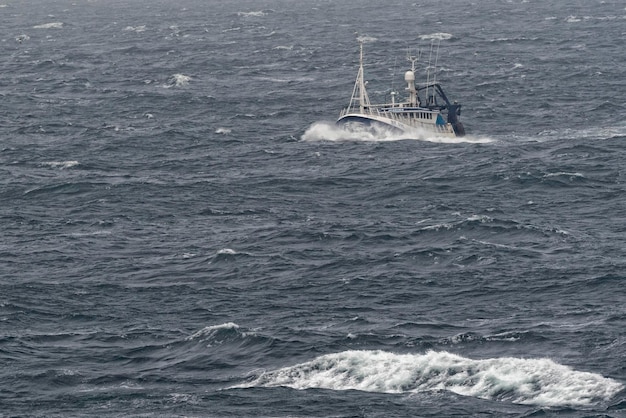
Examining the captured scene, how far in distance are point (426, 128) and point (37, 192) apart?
175 feet

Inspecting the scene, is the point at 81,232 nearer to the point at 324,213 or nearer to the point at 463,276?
the point at 324,213

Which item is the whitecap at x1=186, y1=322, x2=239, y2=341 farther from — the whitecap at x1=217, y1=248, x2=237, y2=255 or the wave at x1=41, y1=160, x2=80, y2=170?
the wave at x1=41, y1=160, x2=80, y2=170

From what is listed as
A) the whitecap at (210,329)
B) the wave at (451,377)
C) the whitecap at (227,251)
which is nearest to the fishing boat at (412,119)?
the whitecap at (227,251)

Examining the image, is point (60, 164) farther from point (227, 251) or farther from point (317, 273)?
point (317, 273)

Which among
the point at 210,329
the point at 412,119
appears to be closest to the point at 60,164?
the point at 412,119

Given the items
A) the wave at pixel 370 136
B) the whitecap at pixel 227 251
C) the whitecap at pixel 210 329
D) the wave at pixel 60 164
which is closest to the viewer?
the whitecap at pixel 210 329

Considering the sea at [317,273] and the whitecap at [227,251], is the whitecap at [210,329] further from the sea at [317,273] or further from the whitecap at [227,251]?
the whitecap at [227,251]

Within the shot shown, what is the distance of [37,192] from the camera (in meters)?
142

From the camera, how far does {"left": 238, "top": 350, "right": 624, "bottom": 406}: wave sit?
83438 mm

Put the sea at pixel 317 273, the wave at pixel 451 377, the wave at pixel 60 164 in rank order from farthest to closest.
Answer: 1. the wave at pixel 60 164
2. the sea at pixel 317 273
3. the wave at pixel 451 377

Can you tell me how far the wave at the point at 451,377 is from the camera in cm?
8344

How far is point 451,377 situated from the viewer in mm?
87000

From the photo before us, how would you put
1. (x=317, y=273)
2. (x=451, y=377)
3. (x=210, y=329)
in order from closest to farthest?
1. (x=451, y=377)
2. (x=210, y=329)
3. (x=317, y=273)

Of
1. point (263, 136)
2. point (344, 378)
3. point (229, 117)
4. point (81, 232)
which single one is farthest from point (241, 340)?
point (229, 117)
